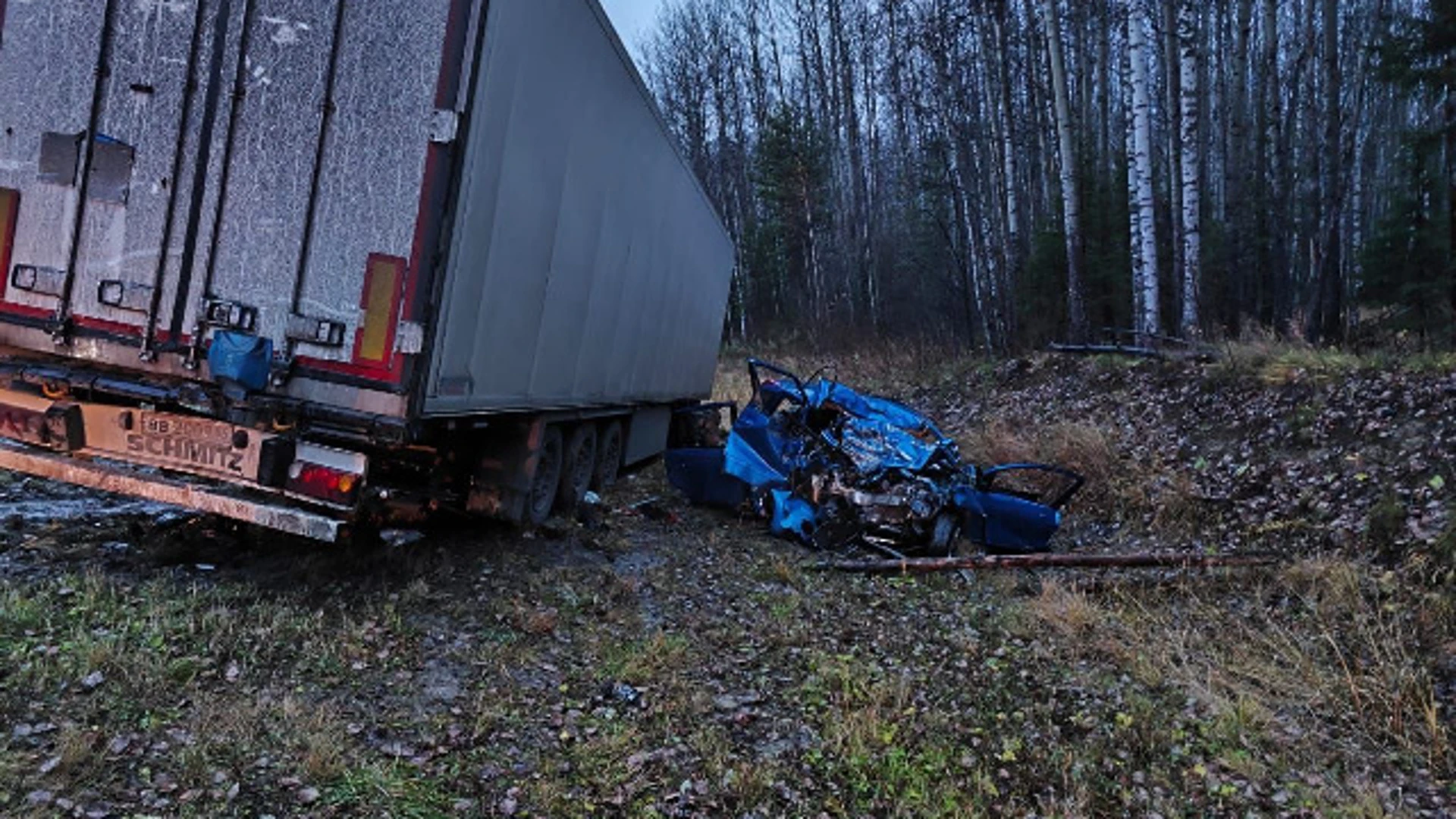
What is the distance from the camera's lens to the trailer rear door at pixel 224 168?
429cm

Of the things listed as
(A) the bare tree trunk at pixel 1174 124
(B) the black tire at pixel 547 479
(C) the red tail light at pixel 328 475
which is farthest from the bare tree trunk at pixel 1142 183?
(C) the red tail light at pixel 328 475

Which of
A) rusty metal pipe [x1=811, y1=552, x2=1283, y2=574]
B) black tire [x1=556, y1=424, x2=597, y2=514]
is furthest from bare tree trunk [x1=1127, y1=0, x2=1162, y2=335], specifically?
black tire [x1=556, y1=424, x2=597, y2=514]

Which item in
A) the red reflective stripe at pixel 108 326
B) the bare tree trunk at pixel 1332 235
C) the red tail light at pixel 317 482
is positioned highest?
the bare tree trunk at pixel 1332 235

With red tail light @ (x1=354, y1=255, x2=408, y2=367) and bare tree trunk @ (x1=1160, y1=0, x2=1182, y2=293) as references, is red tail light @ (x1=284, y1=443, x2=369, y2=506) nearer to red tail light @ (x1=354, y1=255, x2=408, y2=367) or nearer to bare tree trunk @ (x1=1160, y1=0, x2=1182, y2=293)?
red tail light @ (x1=354, y1=255, x2=408, y2=367)

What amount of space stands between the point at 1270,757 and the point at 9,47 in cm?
706

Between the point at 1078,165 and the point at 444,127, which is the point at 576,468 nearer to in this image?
the point at 444,127

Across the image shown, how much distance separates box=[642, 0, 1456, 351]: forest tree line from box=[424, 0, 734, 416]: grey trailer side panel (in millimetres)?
8819

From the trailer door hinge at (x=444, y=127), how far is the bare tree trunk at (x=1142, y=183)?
11.3 m

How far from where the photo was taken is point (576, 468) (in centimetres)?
748

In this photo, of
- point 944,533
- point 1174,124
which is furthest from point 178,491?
point 1174,124

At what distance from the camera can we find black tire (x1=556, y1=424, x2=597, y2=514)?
724 centimetres

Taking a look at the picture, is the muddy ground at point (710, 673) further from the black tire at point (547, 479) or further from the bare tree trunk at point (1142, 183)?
the bare tree trunk at point (1142, 183)

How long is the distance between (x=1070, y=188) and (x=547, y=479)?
468 inches

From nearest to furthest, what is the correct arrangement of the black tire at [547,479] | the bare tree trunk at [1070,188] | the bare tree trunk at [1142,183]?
1. the black tire at [547,479]
2. the bare tree trunk at [1142,183]
3. the bare tree trunk at [1070,188]
